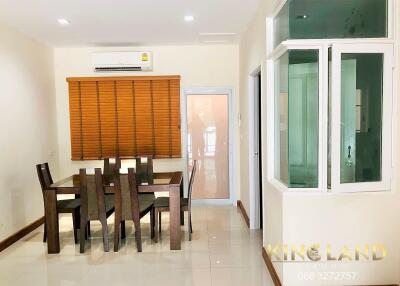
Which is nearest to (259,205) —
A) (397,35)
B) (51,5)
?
(397,35)

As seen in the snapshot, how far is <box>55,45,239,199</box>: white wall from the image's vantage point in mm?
5590

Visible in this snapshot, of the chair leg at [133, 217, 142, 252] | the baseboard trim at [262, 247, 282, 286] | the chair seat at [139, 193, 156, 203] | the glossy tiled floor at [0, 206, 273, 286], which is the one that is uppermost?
the chair seat at [139, 193, 156, 203]

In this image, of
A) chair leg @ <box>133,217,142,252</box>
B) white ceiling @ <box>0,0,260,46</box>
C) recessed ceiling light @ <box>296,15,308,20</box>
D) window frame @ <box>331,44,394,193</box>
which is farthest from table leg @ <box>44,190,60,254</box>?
recessed ceiling light @ <box>296,15,308,20</box>

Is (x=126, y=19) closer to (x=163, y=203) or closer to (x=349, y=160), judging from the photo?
(x=163, y=203)

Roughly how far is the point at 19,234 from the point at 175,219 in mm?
2119

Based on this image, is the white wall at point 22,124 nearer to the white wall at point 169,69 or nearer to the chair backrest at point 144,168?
the white wall at point 169,69

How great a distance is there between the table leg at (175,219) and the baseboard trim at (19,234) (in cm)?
200

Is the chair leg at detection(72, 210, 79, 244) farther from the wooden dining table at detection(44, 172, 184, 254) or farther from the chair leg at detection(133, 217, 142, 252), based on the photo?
the chair leg at detection(133, 217, 142, 252)

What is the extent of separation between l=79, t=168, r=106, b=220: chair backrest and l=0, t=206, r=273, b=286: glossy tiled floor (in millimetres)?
470

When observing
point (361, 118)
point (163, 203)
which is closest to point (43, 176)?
point (163, 203)

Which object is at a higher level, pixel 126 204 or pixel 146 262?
pixel 126 204

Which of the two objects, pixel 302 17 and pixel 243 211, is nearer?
pixel 302 17

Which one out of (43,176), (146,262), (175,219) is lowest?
(146,262)

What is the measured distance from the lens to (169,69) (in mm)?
5629
